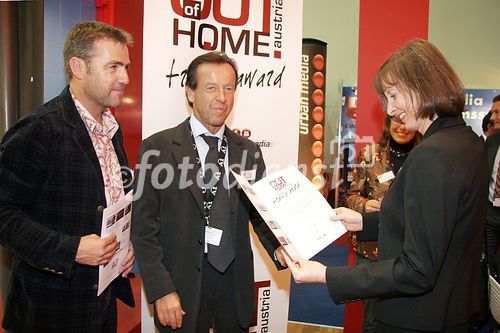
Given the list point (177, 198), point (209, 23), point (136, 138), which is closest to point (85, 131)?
point (177, 198)

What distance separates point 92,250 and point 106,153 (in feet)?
1.63

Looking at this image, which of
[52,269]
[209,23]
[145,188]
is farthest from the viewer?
[209,23]

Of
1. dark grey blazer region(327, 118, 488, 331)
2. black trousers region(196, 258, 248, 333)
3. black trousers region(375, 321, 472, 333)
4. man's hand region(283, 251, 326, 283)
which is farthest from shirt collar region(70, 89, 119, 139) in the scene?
black trousers region(375, 321, 472, 333)

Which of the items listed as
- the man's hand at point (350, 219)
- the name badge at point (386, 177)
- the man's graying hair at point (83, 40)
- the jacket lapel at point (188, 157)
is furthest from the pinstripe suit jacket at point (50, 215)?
the name badge at point (386, 177)

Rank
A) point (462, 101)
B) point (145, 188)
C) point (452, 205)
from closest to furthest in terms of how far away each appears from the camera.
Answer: point (452, 205) < point (462, 101) < point (145, 188)

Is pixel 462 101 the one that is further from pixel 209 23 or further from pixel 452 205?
pixel 209 23

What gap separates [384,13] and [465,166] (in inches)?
85.9

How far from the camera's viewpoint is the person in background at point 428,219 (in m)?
1.25

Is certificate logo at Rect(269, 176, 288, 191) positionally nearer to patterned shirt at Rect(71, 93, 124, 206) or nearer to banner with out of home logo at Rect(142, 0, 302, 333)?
patterned shirt at Rect(71, 93, 124, 206)

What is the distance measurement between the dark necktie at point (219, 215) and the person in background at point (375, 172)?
3.68ft

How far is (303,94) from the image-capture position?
134 inches

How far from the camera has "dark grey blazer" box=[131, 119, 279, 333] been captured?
1906 millimetres

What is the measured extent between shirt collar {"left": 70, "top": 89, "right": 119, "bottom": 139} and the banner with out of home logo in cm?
53

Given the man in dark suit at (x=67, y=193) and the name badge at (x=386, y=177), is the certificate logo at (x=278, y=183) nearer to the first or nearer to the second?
the man in dark suit at (x=67, y=193)
